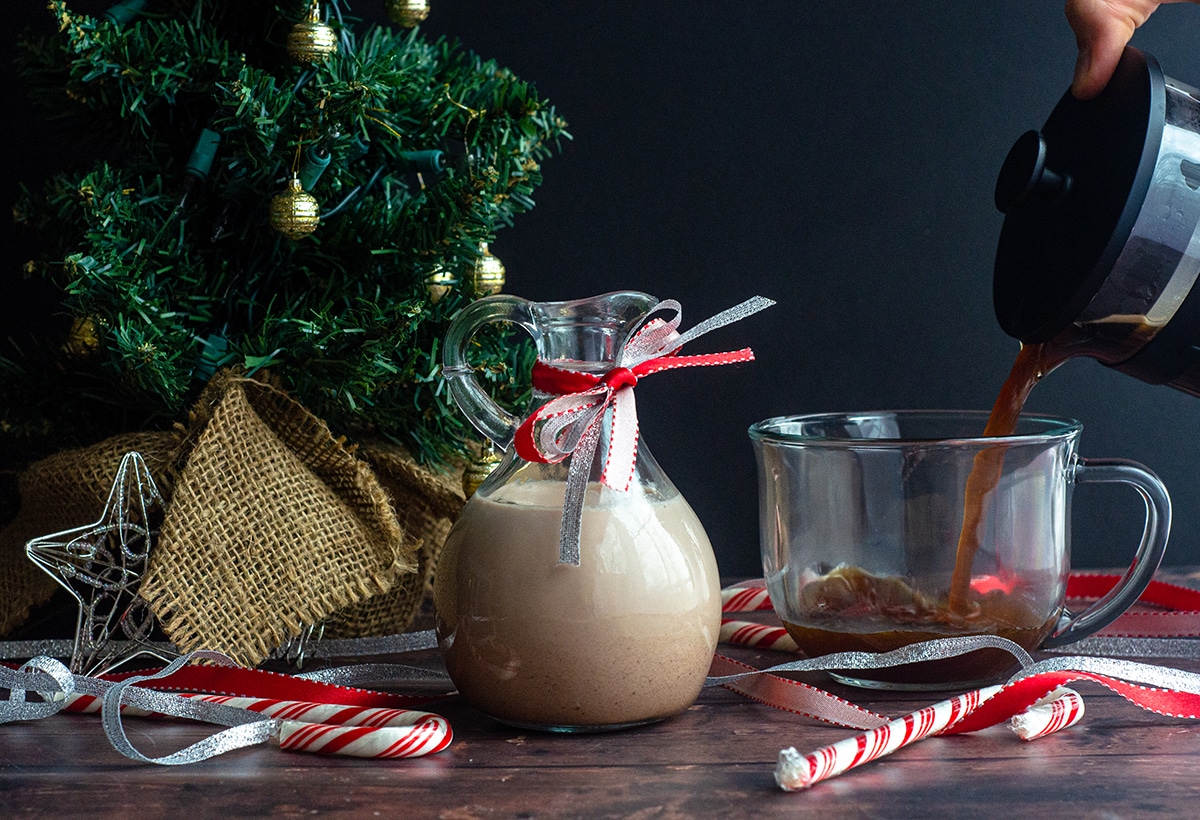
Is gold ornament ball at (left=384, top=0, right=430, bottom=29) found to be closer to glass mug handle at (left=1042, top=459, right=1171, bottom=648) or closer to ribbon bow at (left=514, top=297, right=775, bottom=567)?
ribbon bow at (left=514, top=297, right=775, bottom=567)

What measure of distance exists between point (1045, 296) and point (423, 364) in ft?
1.48

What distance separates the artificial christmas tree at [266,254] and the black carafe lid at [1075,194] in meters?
0.36

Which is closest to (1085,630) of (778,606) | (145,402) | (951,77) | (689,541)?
(778,606)

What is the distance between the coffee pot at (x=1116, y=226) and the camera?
2.31 feet

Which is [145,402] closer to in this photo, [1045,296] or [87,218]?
[87,218]

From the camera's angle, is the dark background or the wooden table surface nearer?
the wooden table surface

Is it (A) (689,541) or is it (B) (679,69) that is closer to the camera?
(A) (689,541)

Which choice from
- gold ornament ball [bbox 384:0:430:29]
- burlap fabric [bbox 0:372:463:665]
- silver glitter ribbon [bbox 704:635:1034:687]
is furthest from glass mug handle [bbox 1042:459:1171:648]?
gold ornament ball [bbox 384:0:430:29]

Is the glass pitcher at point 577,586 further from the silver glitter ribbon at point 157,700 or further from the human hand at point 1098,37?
the human hand at point 1098,37

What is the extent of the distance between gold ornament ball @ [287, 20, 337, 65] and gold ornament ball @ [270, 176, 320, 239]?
9 centimetres

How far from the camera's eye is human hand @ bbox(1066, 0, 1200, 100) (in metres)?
0.75

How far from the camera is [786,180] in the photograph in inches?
44.0

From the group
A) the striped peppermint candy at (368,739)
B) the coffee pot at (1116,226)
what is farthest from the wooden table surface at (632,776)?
the coffee pot at (1116,226)

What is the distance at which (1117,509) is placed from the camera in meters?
Result: 1.17
